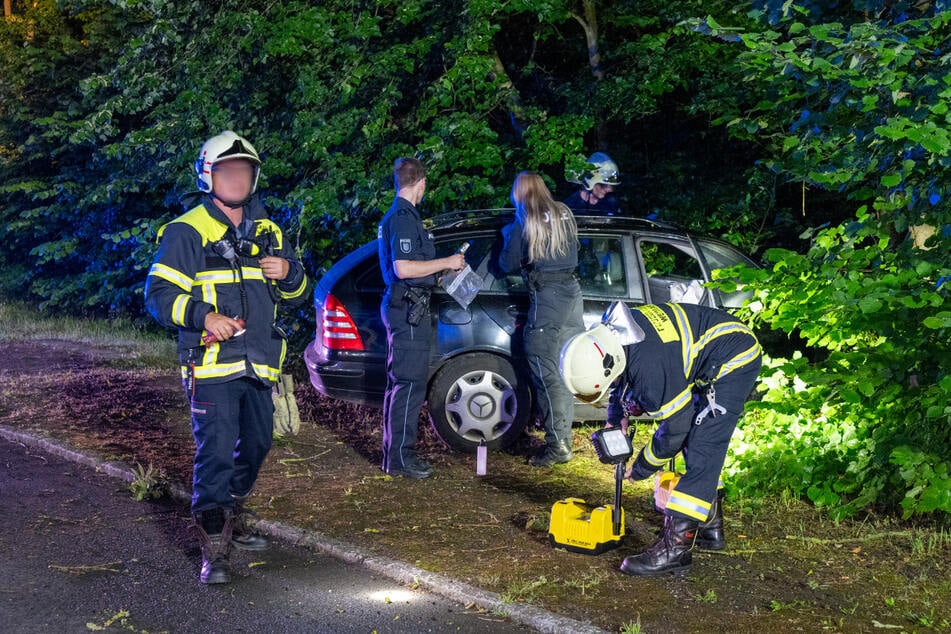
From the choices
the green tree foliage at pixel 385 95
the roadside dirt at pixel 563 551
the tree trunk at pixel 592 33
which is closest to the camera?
the roadside dirt at pixel 563 551

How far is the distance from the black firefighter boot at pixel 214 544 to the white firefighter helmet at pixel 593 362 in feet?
6.29

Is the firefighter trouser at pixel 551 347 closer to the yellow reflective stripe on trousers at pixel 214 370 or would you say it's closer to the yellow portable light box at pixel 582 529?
the yellow portable light box at pixel 582 529

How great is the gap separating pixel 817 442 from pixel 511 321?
7.61ft

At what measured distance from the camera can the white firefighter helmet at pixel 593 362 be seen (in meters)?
4.71

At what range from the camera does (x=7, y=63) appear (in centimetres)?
1861

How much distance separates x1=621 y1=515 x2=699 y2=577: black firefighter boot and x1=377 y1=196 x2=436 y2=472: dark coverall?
230 centimetres

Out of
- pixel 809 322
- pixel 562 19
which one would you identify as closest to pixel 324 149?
pixel 562 19

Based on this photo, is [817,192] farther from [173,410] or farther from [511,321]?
[173,410]

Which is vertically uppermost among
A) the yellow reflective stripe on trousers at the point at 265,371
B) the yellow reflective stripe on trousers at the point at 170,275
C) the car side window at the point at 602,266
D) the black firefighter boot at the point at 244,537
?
the car side window at the point at 602,266

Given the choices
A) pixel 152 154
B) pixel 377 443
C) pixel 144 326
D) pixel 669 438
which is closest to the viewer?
pixel 669 438

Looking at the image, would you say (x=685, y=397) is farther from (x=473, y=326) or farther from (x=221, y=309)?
(x=473, y=326)

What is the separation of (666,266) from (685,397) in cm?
328

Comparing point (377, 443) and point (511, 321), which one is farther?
point (377, 443)

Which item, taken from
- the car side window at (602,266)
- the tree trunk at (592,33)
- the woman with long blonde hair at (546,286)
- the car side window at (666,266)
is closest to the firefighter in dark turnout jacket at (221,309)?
the woman with long blonde hair at (546,286)
